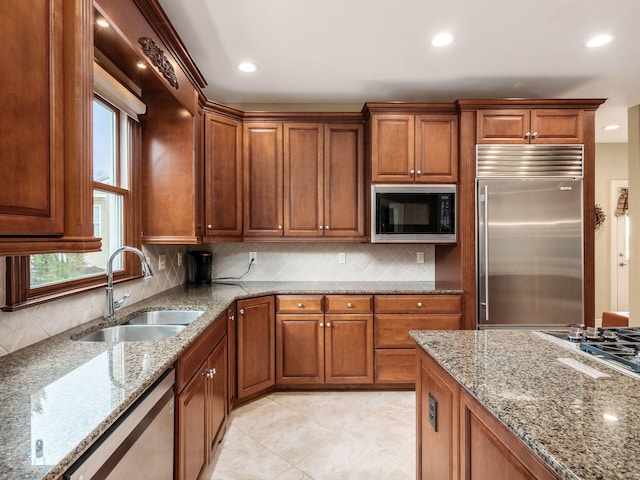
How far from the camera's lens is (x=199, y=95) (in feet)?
8.77

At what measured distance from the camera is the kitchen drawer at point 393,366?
297 cm

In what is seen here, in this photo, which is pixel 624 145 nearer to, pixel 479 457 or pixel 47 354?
pixel 479 457

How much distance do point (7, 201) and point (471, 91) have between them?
342 cm

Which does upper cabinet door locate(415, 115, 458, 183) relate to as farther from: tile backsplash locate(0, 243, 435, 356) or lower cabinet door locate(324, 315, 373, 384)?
lower cabinet door locate(324, 315, 373, 384)

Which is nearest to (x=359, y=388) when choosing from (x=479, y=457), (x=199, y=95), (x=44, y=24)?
(x=479, y=457)

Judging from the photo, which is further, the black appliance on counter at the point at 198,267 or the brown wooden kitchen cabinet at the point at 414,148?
the black appliance on counter at the point at 198,267

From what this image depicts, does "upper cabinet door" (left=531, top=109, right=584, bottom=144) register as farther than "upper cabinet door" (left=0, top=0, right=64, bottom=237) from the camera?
Yes

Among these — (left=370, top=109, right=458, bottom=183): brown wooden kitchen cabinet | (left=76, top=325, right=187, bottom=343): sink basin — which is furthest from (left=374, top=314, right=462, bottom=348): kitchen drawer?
(left=76, top=325, right=187, bottom=343): sink basin

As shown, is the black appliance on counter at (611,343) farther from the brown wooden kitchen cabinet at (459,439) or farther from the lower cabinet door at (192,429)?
the lower cabinet door at (192,429)

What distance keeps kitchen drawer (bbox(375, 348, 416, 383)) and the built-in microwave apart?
935 millimetres

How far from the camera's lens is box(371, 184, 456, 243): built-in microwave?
119 inches

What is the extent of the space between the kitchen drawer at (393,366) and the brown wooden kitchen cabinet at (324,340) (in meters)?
0.07

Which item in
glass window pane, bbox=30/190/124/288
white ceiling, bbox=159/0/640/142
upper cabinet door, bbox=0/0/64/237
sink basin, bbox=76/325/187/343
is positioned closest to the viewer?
upper cabinet door, bbox=0/0/64/237

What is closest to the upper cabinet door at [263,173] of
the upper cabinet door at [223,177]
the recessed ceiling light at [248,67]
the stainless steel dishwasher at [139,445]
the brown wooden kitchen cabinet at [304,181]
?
the brown wooden kitchen cabinet at [304,181]
